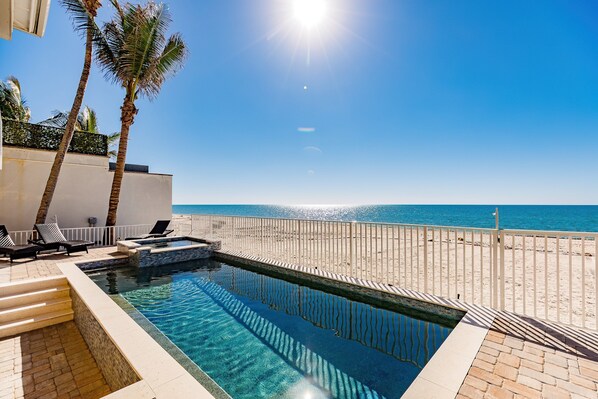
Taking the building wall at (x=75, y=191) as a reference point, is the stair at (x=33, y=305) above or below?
below

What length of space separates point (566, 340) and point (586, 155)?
4563 cm

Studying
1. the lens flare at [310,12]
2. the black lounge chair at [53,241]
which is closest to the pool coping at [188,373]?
the black lounge chair at [53,241]

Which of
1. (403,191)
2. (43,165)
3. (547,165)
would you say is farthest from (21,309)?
(403,191)

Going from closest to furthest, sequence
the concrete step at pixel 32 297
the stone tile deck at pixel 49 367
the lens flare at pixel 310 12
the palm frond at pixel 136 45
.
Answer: the stone tile deck at pixel 49 367
the concrete step at pixel 32 297
the lens flare at pixel 310 12
the palm frond at pixel 136 45

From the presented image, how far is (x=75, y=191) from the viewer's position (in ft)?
33.7

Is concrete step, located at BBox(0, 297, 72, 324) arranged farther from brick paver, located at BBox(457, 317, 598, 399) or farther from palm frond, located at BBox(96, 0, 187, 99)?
palm frond, located at BBox(96, 0, 187, 99)

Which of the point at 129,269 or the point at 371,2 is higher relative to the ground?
the point at 371,2

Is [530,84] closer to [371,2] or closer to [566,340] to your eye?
[371,2]

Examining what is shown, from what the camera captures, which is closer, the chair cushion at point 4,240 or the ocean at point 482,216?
the chair cushion at point 4,240

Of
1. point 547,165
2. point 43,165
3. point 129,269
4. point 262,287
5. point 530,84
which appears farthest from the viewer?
point 547,165

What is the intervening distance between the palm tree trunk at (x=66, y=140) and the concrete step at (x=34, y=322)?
6.15 metres

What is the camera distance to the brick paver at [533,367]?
2.01m

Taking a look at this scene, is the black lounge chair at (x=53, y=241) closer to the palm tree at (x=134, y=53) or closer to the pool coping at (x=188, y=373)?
the palm tree at (x=134, y=53)

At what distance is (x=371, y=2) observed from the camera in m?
7.89
